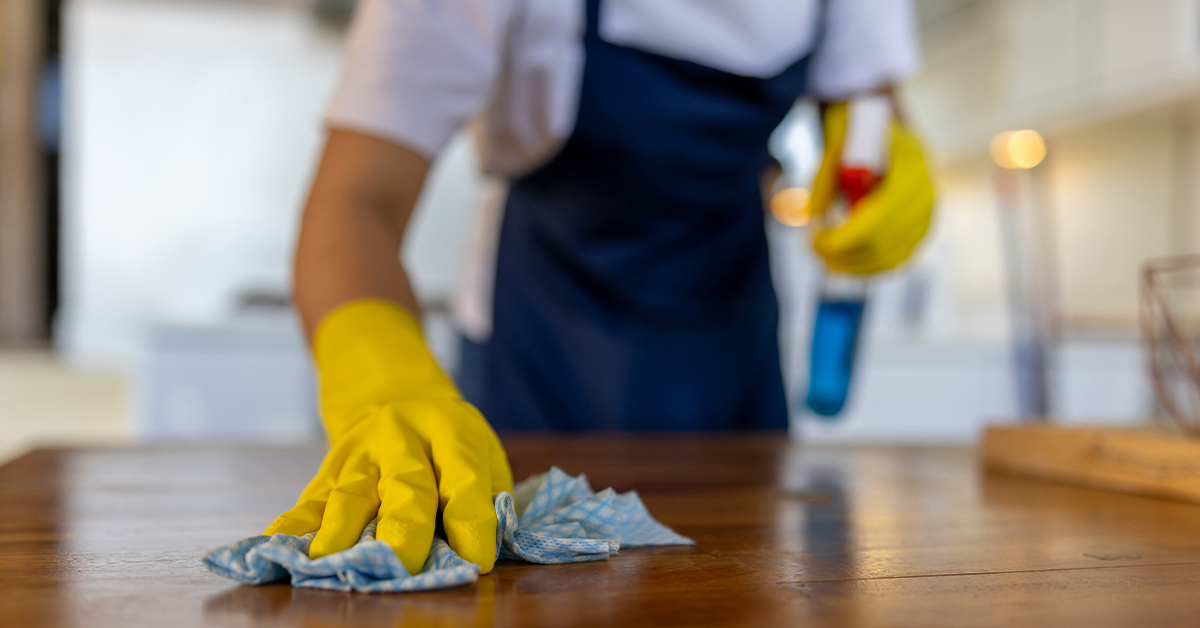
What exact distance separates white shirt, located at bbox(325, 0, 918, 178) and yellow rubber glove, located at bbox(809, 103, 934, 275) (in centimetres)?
10

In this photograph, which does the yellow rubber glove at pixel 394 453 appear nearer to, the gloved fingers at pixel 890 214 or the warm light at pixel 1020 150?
the gloved fingers at pixel 890 214

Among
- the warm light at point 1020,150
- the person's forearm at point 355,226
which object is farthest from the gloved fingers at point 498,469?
the warm light at point 1020,150

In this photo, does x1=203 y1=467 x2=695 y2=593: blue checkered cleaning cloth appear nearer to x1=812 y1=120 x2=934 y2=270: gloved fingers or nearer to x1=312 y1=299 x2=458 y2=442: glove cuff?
x1=312 y1=299 x2=458 y2=442: glove cuff

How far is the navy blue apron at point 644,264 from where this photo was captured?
0.89 metres

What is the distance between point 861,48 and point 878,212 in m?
0.24

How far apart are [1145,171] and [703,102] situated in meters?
2.29

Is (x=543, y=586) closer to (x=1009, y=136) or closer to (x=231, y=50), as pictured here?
(x=231, y=50)

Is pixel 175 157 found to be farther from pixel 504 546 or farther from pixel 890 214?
pixel 504 546

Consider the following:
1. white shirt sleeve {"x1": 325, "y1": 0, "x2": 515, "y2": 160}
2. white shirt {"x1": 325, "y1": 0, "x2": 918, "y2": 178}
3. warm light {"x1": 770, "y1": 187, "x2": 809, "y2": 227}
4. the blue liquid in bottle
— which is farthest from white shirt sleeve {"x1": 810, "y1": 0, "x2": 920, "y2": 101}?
warm light {"x1": 770, "y1": 187, "x2": 809, "y2": 227}

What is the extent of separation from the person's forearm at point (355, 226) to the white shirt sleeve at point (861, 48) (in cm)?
54

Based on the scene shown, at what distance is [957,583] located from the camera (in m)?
0.35

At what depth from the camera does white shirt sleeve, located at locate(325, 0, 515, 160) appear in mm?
720

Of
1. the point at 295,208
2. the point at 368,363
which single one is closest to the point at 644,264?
the point at 368,363

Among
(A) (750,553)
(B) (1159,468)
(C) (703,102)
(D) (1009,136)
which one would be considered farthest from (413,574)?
(D) (1009,136)
